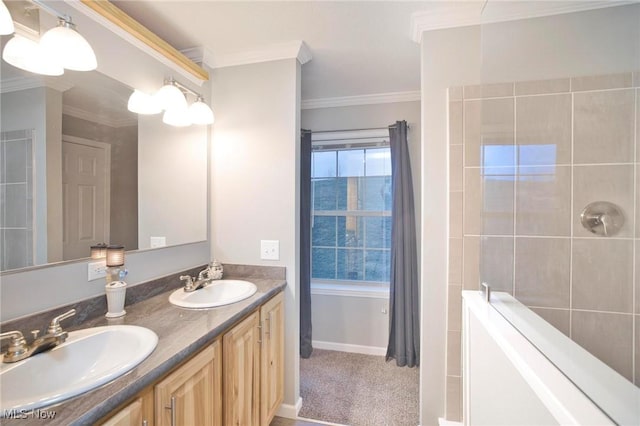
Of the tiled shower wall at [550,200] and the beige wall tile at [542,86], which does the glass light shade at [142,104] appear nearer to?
the tiled shower wall at [550,200]

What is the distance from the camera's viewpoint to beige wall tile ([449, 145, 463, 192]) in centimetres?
154

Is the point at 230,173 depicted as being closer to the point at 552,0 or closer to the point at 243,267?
the point at 243,267

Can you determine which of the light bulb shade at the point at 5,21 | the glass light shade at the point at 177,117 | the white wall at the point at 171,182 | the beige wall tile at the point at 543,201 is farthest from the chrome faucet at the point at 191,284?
the beige wall tile at the point at 543,201

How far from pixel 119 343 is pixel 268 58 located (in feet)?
5.92

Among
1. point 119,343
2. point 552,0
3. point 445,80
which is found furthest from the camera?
point 445,80

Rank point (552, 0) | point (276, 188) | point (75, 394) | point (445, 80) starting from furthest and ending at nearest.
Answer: point (276, 188)
point (445, 80)
point (552, 0)
point (75, 394)

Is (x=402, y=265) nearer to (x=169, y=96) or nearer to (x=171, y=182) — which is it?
(x=171, y=182)

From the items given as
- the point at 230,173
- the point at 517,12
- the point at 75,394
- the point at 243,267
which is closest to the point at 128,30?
the point at 230,173

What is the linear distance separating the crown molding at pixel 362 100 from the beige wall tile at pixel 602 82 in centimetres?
129

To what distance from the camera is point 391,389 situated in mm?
2082

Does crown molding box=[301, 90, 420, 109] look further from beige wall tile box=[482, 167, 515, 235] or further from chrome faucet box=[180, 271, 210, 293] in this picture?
chrome faucet box=[180, 271, 210, 293]

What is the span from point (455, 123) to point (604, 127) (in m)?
0.64

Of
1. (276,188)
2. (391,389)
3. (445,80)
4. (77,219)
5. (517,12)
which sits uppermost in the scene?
(517,12)

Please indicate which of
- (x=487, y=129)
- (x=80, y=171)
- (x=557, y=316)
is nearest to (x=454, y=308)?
(x=557, y=316)
